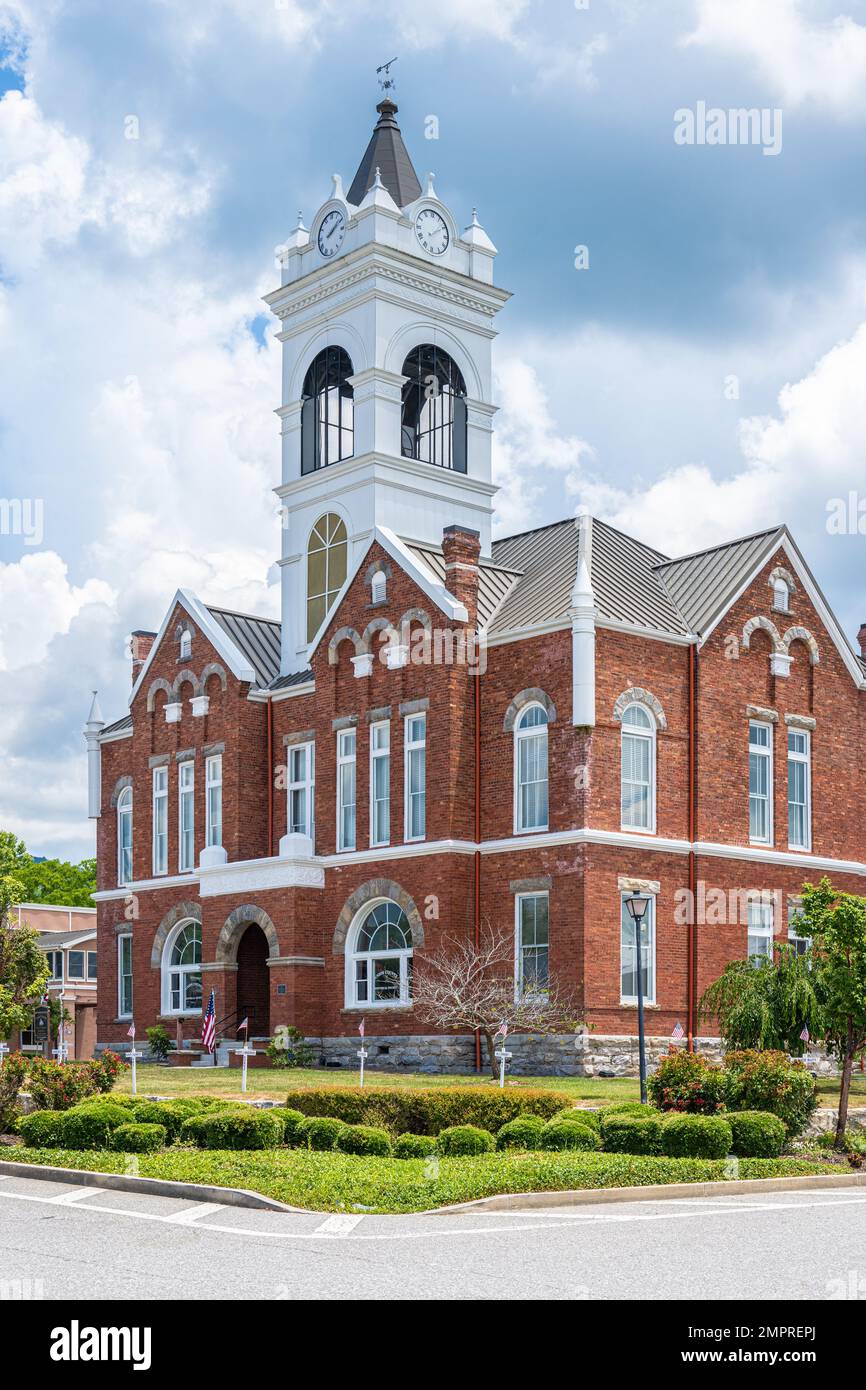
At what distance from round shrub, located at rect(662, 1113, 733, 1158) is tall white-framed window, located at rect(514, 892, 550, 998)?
15015 mm

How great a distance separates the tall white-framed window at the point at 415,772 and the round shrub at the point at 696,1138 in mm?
18210

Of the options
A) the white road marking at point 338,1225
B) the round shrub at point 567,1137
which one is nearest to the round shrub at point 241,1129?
the round shrub at point 567,1137

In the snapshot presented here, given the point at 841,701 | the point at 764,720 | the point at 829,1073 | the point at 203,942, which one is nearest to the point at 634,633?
the point at 764,720

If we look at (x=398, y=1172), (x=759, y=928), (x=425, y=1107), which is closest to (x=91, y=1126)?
(x=425, y=1107)

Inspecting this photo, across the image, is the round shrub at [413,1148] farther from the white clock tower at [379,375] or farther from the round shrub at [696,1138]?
the white clock tower at [379,375]

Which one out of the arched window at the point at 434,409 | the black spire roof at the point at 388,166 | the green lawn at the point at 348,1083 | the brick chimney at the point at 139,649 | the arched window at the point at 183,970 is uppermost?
the black spire roof at the point at 388,166

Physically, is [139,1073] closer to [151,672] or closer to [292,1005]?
[292,1005]

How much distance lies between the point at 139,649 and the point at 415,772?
13.6 meters

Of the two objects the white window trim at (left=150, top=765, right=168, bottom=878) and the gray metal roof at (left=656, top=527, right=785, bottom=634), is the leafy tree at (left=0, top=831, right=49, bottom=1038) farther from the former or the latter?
the white window trim at (left=150, top=765, right=168, bottom=878)

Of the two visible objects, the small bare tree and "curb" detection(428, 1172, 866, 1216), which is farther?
the small bare tree

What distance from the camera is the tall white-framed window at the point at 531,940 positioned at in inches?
1387

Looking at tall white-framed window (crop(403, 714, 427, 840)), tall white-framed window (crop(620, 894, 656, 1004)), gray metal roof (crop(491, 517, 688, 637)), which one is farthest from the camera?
tall white-framed window (crop(403, 714, 427, 840))


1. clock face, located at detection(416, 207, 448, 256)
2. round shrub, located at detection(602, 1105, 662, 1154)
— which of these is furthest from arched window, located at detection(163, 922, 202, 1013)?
round shrub, located at detection(602, 1105, 662, 1154)

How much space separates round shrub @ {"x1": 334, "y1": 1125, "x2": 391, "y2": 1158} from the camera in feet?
65.4
